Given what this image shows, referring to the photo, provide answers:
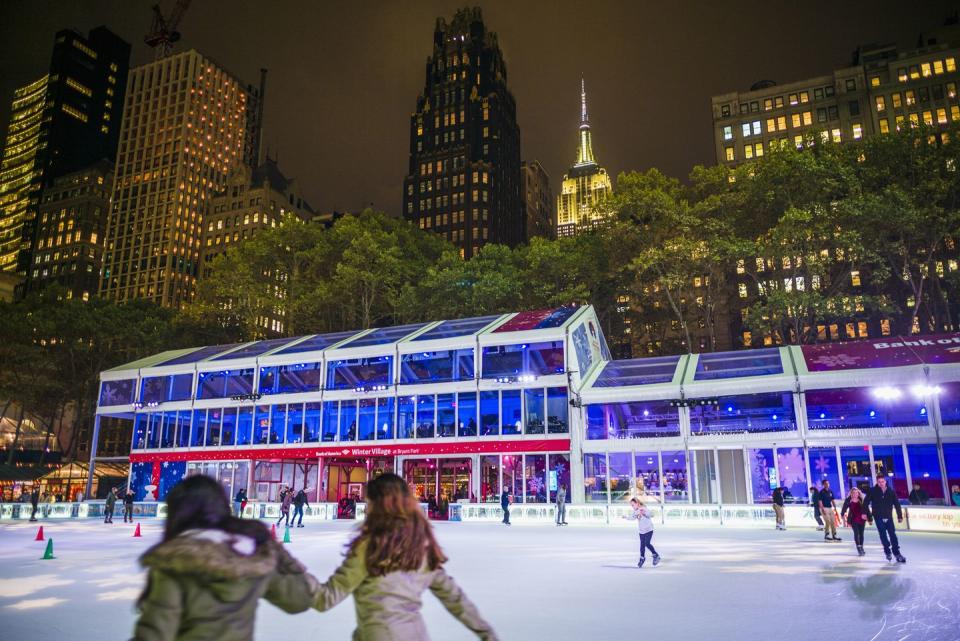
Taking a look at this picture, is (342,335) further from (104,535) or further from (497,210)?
(497,210)

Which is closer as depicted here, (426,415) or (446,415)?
(446,415)

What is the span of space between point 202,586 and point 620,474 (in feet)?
102

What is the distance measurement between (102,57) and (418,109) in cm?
12278

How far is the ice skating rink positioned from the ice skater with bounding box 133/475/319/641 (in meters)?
4.72

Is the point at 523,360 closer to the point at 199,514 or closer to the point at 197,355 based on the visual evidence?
the point at 197,355

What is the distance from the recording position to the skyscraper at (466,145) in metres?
120

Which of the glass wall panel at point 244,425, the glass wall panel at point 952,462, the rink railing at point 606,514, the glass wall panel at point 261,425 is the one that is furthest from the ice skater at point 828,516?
the glass wall panel at point 244,425

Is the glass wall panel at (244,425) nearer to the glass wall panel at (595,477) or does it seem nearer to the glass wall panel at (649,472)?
the glass wall panel at (595,477)

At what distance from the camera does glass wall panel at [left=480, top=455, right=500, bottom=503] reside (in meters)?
34.9

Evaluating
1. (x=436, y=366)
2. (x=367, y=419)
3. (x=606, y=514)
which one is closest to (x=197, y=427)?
(x=367, y=419)

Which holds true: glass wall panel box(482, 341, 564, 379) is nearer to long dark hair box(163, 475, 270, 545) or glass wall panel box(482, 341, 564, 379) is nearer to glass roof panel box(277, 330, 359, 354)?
glass roof panel box(277, 330, 359, 354)

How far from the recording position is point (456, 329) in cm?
3988

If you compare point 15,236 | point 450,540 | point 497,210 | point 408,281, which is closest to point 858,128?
point 497,210

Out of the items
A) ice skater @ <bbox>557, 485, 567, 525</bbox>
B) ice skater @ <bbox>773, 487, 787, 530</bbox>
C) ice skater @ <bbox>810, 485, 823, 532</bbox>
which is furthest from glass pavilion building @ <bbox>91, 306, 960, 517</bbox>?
ice skater @ <bbox>773, 487, 787, 530</bbox>
